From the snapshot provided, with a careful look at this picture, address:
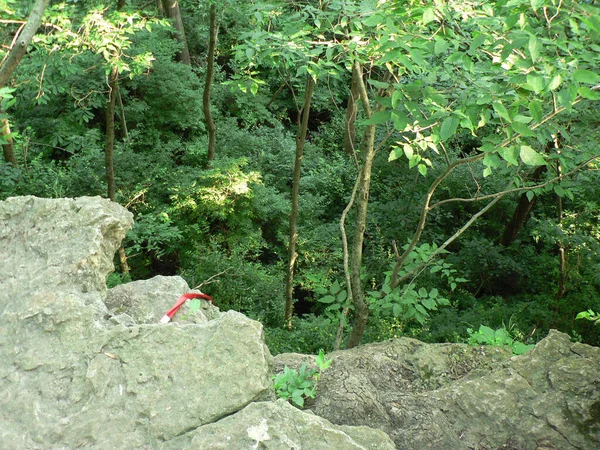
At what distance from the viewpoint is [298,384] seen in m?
2.83

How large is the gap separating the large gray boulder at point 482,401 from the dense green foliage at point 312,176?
2.99 feet

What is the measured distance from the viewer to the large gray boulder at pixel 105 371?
6.86 ft

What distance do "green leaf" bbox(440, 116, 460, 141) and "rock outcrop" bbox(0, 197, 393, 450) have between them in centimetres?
122

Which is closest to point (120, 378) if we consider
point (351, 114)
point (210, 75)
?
point (351, 114)

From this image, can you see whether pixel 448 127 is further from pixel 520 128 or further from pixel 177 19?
pixel 177 19

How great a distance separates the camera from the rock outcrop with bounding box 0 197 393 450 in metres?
2.04

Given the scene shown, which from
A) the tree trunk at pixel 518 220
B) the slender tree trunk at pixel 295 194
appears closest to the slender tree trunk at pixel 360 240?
the slender tree trunk at pixel 295 194

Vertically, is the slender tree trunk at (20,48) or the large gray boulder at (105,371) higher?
the slender tree trunk at (20,48)

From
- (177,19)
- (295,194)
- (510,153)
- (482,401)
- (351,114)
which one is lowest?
(295,194)

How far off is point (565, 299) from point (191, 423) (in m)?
6.99

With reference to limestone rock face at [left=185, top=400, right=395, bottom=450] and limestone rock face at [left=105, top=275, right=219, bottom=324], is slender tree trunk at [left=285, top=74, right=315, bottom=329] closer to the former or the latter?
limestone rock face at [left=105, top=275, right=219, bottom=324]

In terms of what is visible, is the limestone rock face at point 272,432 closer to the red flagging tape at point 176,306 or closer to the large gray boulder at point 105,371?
the large gray boulder at point 105,371

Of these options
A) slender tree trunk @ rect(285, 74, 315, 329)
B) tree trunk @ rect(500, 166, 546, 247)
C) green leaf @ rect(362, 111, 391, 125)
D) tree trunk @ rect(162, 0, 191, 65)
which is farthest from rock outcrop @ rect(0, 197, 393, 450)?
tree trunk @ rect(162, 0, 191, 65)

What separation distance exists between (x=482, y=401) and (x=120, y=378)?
1.85m
